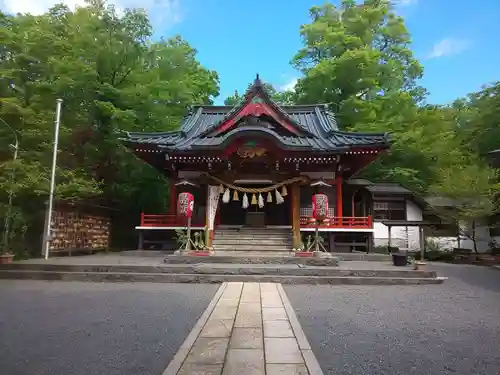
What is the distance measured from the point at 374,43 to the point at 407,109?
7429 mm

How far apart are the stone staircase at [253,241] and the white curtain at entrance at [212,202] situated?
0.78 metres

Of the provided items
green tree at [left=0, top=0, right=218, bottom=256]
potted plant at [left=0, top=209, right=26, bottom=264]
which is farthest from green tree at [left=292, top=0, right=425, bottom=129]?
potted plant at [left=0, top=209, right=26, bottom=264]

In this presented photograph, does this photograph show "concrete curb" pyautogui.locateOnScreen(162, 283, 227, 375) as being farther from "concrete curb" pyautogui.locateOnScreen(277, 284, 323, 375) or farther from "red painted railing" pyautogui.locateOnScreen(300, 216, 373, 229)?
"red painted railing" pyautogui.locateOnScreen(300, 216, 373, 229)

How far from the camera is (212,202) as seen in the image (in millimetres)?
14703

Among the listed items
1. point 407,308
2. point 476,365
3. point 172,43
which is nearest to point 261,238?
point 407,308

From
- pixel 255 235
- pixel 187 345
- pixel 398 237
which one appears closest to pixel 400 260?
pixel 255 235

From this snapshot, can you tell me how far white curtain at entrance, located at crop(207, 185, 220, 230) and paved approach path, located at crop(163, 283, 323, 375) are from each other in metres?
7.60

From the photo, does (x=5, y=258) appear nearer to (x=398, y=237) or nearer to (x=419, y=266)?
(x=419, y=266)

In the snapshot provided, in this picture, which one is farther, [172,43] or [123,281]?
[172,43]

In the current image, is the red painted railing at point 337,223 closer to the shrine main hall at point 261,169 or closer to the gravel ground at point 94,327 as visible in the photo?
the shrine main hall at point 261,169

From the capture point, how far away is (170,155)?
585 inches

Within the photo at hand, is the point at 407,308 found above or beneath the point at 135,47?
beneath

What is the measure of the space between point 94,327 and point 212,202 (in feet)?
31.7

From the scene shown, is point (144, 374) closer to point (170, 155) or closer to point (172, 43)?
point (170, 155)
